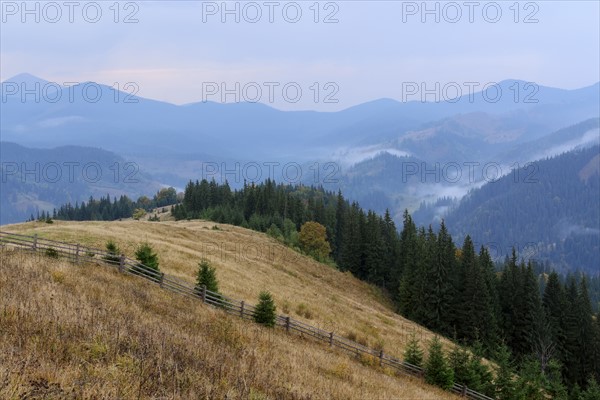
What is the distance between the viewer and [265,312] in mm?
25656

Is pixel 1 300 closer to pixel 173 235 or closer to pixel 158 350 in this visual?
pixel 158 350

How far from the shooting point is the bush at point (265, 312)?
2552cm

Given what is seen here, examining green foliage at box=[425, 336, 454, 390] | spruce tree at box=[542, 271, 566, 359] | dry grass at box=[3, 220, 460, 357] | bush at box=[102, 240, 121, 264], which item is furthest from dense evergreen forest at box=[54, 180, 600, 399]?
bush at box=[102, 240, 121, 264]

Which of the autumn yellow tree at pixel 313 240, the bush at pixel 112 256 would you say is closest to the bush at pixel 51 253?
the bush at pixel 112 256

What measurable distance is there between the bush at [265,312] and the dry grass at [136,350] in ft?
3.61

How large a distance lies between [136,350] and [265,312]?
1497 centimetres

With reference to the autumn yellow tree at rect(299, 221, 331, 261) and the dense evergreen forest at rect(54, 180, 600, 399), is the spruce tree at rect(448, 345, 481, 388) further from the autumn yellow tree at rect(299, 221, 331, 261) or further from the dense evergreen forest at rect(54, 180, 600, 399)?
the autumn yellow tree at rect(299, 221, 331, 261)

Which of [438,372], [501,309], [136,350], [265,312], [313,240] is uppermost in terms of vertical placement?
[136,350]

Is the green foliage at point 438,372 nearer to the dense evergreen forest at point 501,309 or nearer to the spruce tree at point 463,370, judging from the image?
the spruce tree at point 463,370

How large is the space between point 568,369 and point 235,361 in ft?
222

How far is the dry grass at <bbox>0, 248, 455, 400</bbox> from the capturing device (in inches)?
325

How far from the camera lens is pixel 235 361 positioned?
527 inches

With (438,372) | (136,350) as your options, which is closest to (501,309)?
(438,372)

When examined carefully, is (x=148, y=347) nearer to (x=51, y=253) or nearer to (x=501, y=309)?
(x=51, y=253)
